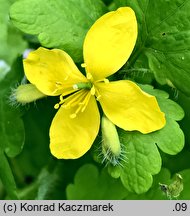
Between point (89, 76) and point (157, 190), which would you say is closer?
point (89, 76)

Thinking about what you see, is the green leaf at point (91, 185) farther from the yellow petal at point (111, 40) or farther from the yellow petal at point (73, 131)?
the yellow petal at point (111, 40)

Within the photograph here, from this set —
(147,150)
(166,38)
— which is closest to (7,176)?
(147,150)

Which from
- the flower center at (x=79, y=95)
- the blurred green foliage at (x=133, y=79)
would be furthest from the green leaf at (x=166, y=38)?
the flower center at (x=79, y=95)

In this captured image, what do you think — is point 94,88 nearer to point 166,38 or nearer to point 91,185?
point 166,38

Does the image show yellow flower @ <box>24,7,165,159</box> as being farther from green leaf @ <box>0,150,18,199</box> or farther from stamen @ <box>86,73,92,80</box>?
green leaf @ <box>0,150,18,199</box>

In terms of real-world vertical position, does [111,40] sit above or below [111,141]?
above

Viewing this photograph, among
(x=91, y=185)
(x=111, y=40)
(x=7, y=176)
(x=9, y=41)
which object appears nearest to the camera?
(x=111, y=40)

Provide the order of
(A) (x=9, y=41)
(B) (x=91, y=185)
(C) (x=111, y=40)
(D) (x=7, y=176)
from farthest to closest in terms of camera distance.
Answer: (A) (x=9, y=41)
(B) (x=91, y=185)
(D) (x=7, y=176)
(C) (x=111, y=40)
